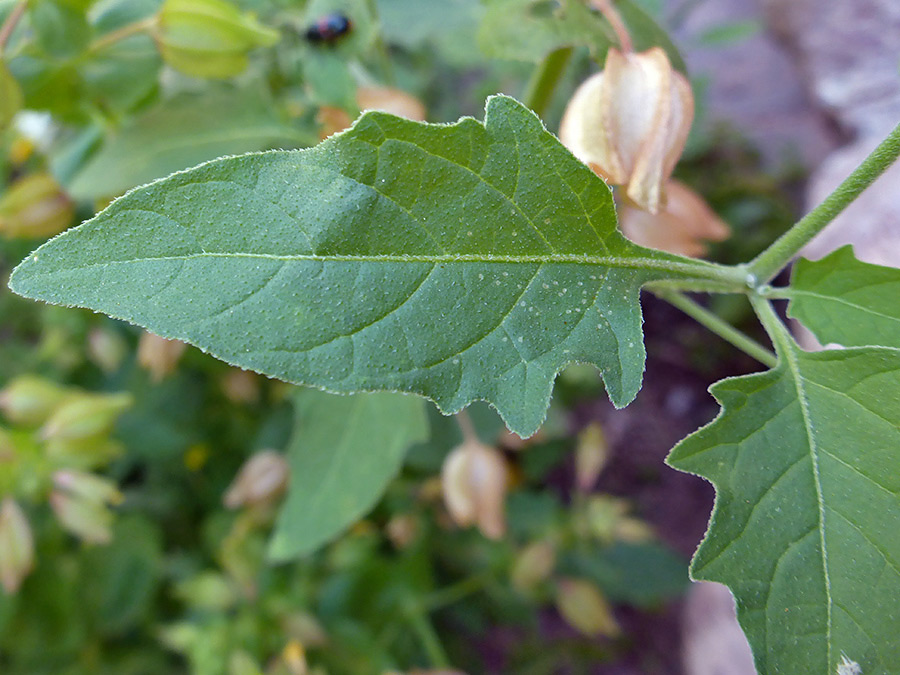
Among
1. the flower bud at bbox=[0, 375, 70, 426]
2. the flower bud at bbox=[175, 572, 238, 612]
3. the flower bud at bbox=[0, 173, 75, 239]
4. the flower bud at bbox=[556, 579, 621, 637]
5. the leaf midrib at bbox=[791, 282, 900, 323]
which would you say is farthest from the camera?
the flower bud at bbox=[556, 579, 621, 637]

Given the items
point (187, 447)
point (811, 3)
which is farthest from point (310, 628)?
point (811, 3)

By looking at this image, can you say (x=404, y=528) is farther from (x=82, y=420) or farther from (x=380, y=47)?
(x=380, y=47)

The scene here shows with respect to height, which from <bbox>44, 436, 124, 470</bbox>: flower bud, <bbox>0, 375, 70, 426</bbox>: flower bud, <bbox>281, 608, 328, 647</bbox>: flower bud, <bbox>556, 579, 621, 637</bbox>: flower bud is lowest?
<bbox>556, 579, 621, 637</bbox>: flower bud

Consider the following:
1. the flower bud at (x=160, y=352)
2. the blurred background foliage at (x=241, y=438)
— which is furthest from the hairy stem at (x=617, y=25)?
the flower bud at (x=160, y=352)

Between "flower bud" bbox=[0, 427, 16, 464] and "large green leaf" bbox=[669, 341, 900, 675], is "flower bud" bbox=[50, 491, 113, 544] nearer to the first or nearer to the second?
"flower bud" bbox=[0, 427, 16, 464]

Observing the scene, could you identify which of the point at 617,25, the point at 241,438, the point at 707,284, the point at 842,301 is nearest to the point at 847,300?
the point at 842,301

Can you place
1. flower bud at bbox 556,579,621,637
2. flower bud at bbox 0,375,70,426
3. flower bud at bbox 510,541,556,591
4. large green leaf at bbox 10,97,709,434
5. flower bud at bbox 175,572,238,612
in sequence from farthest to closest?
flower bud at bbox 556,579,621,637 → flower bud at bbox 510,541,556,591 → flower bud at bbox 175,572,238,612 → flower bud at bbox 0,375,70,426 → large green leaf at bbox 10,97,709,434

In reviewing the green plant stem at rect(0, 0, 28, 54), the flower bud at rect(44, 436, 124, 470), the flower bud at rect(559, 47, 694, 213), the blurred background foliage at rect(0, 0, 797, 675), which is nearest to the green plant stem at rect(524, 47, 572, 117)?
the blurred background foliage at rect(0, 0, 797, 675)
